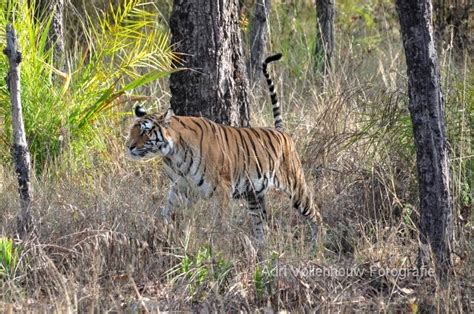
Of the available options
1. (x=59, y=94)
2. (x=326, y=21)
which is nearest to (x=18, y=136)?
(x=59, y=94)

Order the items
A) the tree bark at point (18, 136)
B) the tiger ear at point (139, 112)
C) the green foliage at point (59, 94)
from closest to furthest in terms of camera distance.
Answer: the tree bark at point (18, 136) → the tiger ear at point (139, 112) → the green foliage at point (59, 94)

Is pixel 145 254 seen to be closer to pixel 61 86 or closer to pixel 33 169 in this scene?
pixel 33 169

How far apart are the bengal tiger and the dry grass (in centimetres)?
17

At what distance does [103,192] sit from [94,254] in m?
1.69

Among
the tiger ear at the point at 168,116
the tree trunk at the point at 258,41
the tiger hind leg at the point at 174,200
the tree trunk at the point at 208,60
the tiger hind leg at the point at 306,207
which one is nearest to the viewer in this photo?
the tiger hind leg at the point at 174,200

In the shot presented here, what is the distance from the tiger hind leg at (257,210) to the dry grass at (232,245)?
3.1 inches

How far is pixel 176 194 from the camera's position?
293 inches

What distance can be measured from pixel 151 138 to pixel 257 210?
103cm

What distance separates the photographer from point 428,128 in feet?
19.2

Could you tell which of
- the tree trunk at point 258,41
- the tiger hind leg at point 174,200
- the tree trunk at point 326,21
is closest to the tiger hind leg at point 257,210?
the tiger hind leg at point 174,200

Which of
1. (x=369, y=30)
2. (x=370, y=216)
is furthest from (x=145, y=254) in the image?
(x=369, y=30)

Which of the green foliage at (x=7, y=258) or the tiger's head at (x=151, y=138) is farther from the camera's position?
the tiger's head at (x=151, y=138)

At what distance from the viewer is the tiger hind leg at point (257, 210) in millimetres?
7260

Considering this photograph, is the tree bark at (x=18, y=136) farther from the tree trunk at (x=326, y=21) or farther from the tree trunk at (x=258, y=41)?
the tree trunk at (x=326, y=21)
